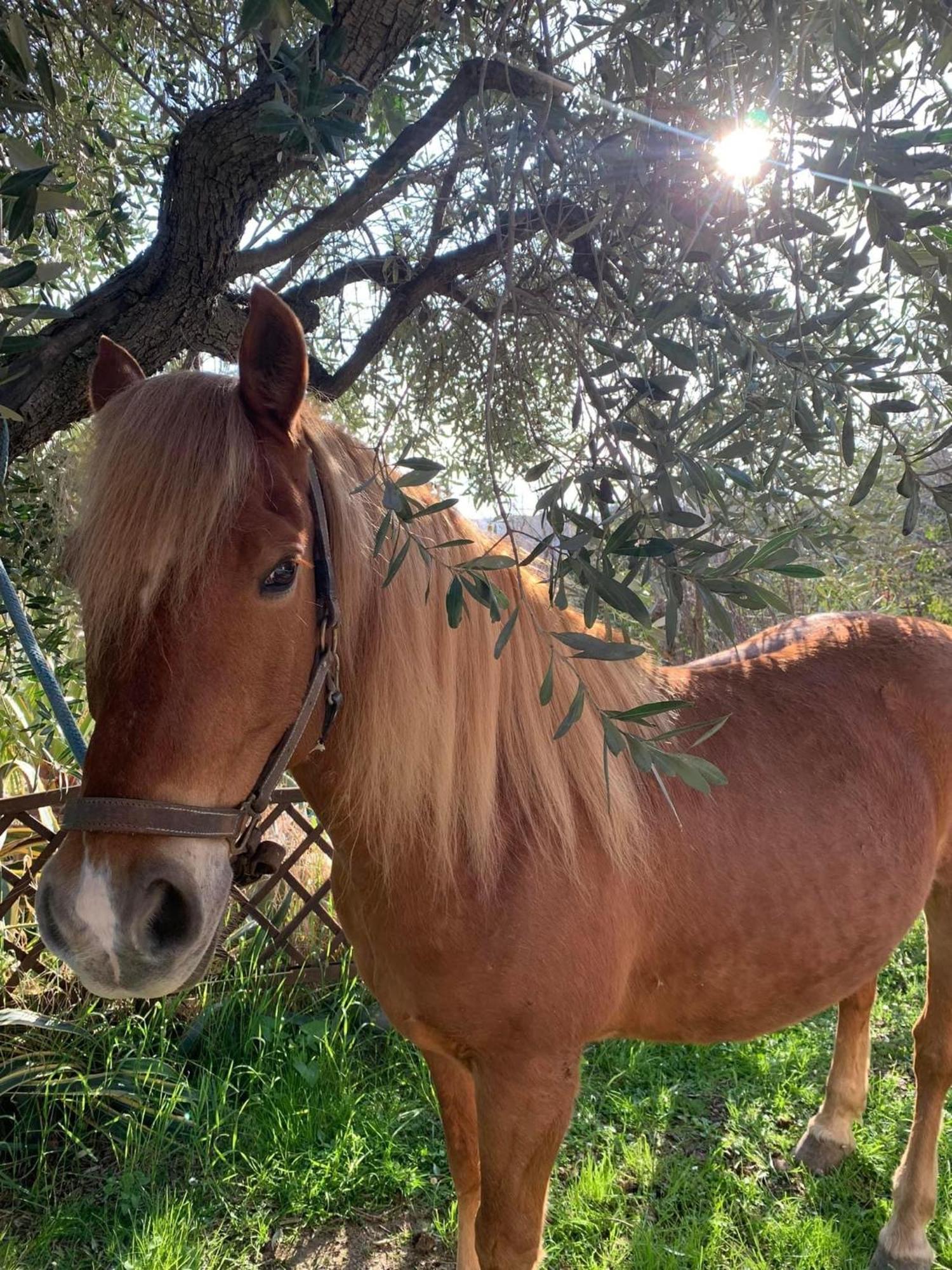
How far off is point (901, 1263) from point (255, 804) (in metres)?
2.44

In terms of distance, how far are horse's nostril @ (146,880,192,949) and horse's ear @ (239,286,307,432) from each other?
767mm

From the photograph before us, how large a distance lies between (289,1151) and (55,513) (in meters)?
2.19

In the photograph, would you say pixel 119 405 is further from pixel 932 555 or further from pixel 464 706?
pixel 932 555

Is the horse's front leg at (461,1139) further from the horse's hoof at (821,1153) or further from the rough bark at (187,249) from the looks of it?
the rough bark at (187,249)

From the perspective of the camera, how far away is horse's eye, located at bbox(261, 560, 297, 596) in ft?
3.98

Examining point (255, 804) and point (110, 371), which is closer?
point (255, 804)

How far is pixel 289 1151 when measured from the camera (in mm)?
2525

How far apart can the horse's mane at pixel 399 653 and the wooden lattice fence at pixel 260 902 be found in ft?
4.79

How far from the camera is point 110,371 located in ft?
4.99

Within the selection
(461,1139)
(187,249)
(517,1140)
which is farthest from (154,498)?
(461,1139)

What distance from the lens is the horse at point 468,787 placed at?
1.14 metres

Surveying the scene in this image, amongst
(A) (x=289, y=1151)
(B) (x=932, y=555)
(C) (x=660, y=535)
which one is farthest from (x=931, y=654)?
(B) (x=932, y=555)

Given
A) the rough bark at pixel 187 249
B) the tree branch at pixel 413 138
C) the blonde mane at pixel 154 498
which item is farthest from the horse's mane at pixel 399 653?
the tree branch at pixel 413 138

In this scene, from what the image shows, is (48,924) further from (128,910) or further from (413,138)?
(413,138)
